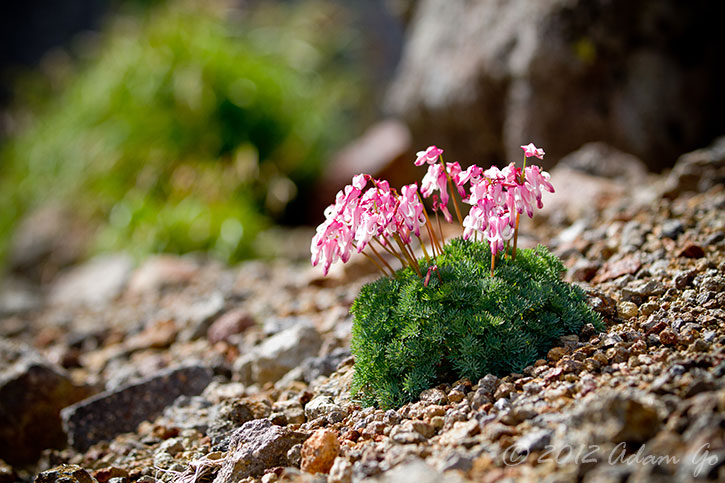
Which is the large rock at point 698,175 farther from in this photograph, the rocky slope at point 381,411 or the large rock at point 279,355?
the large rock at point 279,355

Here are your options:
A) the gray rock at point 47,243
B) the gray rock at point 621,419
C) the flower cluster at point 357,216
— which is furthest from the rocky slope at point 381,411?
the gray rock at point 47,243

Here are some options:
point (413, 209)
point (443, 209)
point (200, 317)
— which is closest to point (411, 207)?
point (413, 209)

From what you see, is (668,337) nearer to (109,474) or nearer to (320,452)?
(320,452)

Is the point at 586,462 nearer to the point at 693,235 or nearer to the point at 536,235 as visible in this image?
the point at 693,235

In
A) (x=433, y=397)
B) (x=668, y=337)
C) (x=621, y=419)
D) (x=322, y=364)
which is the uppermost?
(x=322, y=364)

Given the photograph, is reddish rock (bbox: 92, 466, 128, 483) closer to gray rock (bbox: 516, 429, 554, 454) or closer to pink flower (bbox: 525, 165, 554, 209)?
gray rock (bbox: 516, 429, 554, 454)

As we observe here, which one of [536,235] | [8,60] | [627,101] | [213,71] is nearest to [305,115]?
[213,71]

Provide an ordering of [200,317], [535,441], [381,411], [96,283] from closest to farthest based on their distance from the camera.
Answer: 1. [535,441]
2. [381,411]
3. [200,317]
4. [96,283]
